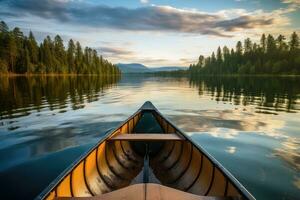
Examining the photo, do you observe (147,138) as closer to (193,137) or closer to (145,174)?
(145,174)

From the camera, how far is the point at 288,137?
432 inches

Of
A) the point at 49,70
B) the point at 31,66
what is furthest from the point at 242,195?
the point at 49,70

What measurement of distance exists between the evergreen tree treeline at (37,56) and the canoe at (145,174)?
248 feet

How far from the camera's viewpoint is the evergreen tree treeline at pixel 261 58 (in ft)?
328

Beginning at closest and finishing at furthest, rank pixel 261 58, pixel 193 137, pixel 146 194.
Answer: pixel 146 194 < pixel 193 137 < pixel 261 58

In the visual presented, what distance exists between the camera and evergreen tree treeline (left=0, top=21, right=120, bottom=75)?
75750mm

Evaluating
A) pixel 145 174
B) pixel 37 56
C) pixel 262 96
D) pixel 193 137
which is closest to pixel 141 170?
pixel 145 174

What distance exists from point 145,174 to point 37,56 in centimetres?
9316

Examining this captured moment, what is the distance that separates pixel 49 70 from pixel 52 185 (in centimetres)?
9242

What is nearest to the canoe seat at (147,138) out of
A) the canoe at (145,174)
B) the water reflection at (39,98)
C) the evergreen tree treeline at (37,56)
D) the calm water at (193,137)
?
the canoe at (145,174)

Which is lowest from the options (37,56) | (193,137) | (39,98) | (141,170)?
(193,137)

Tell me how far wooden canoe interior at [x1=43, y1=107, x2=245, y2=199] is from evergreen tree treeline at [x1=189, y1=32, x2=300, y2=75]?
349 ft

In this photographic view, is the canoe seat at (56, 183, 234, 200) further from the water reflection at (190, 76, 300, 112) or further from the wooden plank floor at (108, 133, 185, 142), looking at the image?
the water reflection at (190, 76, 300, 112)

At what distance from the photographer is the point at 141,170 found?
6781mm
